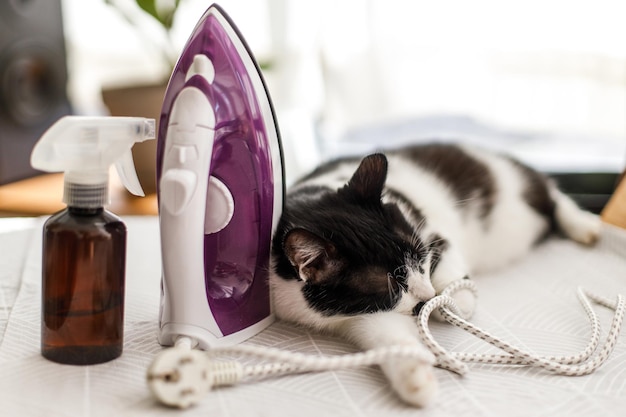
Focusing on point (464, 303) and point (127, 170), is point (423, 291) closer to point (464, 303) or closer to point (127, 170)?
point (464, 303)

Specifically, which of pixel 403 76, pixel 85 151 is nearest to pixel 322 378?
pixel 85 151

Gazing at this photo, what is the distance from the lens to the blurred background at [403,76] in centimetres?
177

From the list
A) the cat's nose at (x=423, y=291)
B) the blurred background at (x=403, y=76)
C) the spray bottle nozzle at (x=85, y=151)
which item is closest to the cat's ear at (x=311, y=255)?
the cat's nose at (x=423, y=291)

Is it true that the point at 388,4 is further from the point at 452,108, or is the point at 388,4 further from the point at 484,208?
the point at 484,208

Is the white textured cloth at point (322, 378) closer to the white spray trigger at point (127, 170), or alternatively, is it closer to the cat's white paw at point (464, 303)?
the cat's white paw at point (464, 303)

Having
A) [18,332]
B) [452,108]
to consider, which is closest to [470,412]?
[18,332]

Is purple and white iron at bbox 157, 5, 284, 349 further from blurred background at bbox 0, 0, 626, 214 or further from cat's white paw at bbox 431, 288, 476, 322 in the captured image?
blurred background at bbox 0, 0, 626, 214

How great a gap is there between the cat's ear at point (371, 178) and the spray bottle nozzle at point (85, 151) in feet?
1.13

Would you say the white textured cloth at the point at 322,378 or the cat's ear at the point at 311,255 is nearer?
the white textured cloth at the point at 322,378

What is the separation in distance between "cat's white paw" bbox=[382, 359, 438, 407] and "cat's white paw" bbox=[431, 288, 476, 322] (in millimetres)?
229

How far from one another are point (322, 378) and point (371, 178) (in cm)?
32

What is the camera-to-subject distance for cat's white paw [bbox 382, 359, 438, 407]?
2.19ft

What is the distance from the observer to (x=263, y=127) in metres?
0.82

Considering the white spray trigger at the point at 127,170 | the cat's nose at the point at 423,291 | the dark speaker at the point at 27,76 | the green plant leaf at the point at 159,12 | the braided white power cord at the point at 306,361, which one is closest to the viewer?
the braided white power cord at the point at 306,361
